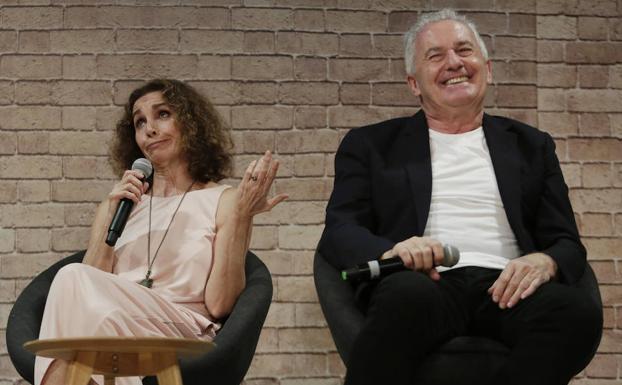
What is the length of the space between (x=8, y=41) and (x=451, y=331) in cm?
219

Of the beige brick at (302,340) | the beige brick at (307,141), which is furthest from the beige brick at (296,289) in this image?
the beige brick at (307,141)

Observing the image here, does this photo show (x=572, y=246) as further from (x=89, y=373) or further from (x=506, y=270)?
(x=89, y=373)

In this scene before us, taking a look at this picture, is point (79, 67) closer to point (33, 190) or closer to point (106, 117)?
point (106, 117)

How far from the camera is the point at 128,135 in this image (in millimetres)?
3121

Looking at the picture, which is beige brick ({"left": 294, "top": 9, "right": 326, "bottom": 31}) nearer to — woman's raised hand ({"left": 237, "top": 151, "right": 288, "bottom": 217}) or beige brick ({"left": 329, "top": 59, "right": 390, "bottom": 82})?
beige brick ({"left": 329, "top": 59, "right": 390, "bottom": 82})

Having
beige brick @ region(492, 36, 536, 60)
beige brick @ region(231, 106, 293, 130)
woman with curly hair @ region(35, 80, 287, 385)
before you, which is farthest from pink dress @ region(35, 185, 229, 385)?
beige brick @ region(492, 36, 536, 60)

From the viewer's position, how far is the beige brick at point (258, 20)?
3.54m

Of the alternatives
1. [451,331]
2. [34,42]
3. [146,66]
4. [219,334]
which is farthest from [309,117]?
[451,331]

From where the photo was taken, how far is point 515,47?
3.62 metres

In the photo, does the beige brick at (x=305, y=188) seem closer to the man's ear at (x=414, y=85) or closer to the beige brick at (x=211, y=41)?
the beige brick at (x=211, y=41)

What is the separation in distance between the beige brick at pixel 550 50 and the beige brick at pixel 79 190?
1764 mm

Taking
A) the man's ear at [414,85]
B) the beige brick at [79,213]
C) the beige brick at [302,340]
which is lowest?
the beige brick at [302,340]

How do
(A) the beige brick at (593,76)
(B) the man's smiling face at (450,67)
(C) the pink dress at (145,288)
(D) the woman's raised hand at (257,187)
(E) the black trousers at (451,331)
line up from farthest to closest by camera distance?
(A) the beige brick at (593,76), (B) the man's smiling face at (450,67), (D) the woman's raised hand at (257,187), (C) the pink dress at (145,288), (E) the black trousers at (451,331)

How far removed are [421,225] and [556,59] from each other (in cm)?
146
